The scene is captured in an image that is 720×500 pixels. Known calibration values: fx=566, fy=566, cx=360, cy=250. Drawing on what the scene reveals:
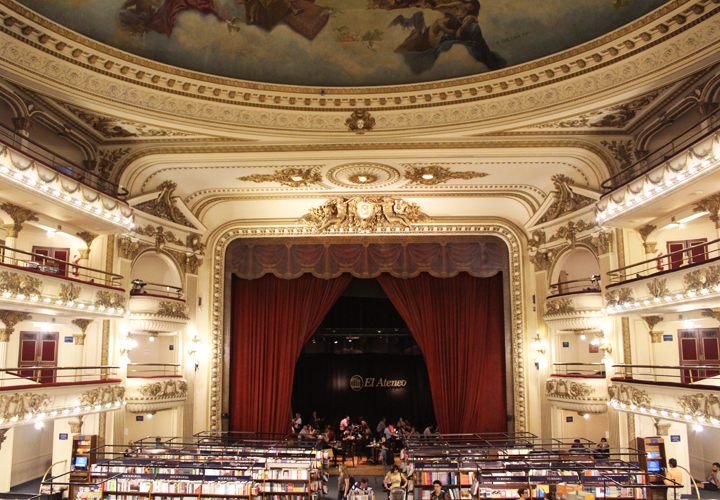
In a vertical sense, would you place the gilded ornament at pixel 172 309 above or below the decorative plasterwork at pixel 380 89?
below

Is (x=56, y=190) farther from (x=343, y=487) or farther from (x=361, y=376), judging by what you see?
(x=361, y=376)

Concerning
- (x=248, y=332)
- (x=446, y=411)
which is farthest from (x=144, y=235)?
(x=446, y=411)

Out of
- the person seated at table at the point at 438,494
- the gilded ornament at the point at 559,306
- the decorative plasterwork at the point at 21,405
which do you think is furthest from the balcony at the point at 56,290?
the gilded ornament at the point at 559,306

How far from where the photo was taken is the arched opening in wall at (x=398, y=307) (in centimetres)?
1673

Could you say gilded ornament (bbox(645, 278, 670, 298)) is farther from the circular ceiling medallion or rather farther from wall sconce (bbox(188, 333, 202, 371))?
wall sconce (bbox(188, 333, 202, 371))

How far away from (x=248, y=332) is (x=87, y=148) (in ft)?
24.3

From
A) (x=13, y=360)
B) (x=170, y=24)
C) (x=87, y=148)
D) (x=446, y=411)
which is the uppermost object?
(x=170, y=24)

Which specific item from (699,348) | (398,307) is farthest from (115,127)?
(699,348)

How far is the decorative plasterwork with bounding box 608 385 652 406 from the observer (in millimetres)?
10039

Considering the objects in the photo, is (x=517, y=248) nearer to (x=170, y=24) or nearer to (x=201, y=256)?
(x=201, y=256)

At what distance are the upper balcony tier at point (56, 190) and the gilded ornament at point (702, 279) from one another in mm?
10459

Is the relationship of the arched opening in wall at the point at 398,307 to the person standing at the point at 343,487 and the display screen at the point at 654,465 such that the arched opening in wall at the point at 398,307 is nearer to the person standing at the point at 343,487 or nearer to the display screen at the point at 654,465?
the person standing at the point at 343,487

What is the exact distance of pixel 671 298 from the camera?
9.38 m

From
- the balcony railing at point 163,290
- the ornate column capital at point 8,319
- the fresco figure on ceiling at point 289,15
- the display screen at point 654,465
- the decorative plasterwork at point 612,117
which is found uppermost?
the fresco figure on ceiling at point 289,15
